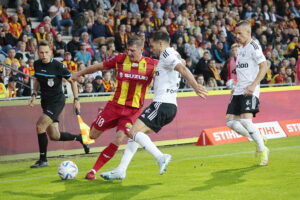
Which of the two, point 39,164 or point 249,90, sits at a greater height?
point 249,90

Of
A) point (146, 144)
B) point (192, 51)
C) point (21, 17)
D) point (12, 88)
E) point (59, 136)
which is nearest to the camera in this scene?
point (146, 144)

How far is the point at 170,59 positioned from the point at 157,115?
85cm

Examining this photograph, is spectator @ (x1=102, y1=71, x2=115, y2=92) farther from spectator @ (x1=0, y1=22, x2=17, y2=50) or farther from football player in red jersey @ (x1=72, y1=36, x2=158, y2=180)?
football player in red jersey @ (x1=72, y1=36, x2=158, y2=180)

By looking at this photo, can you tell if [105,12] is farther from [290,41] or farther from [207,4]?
[290,41]

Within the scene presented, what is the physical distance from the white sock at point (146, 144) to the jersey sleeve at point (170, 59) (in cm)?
108

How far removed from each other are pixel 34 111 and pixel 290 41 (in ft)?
56.1

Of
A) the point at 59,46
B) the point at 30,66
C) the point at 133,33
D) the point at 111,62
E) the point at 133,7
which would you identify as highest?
the point at 133,7

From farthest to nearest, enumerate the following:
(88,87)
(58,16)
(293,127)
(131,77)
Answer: (58,16) → (293,127) → (88,87) → (131,77)

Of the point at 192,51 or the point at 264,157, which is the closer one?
the point at 264,157

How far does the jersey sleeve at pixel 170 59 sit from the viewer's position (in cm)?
950

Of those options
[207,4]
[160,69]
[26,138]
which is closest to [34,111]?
[26,138]

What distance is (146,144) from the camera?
31.0 feet

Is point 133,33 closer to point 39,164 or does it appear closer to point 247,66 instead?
point 39,164

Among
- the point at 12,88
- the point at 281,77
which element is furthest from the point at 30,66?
the point at 281,77
